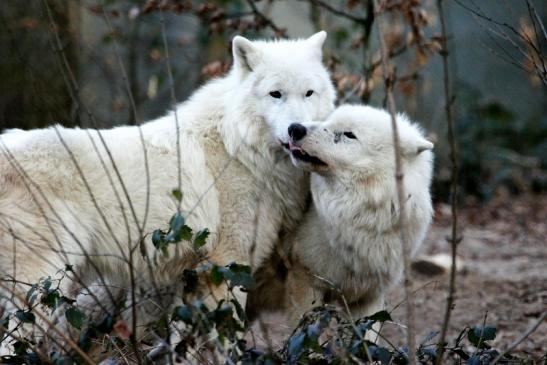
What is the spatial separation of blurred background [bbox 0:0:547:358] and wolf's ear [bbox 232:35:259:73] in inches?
31.4

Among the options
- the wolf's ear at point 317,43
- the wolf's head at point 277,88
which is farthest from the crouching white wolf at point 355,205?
the wolf's ear at point 317,43

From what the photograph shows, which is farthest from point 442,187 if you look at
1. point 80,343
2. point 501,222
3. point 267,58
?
point 80,343

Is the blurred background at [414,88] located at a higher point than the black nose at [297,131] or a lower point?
lower

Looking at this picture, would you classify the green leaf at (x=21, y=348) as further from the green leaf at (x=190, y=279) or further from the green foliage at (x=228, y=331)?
the green leaf at (x=190, y=279)

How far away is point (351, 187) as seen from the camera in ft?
12.7

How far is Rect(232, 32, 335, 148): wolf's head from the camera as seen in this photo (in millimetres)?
4043

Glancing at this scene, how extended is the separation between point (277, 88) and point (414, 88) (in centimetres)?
337

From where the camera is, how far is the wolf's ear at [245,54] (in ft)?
13.9

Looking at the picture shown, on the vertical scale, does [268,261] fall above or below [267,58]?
below

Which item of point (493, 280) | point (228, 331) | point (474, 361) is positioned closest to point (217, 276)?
point (228, 331)

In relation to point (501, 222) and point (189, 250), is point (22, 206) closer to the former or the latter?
point (189, 250)

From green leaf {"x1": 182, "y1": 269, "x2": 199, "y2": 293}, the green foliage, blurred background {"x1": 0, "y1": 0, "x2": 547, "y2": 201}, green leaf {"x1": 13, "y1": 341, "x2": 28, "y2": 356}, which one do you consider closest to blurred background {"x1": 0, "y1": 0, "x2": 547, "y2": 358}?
blurred background {"x1": 0, "y1": 0, "x2": 547, "y2": 201}

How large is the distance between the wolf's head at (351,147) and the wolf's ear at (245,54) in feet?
2.11

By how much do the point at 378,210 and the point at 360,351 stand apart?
49.6 inches
